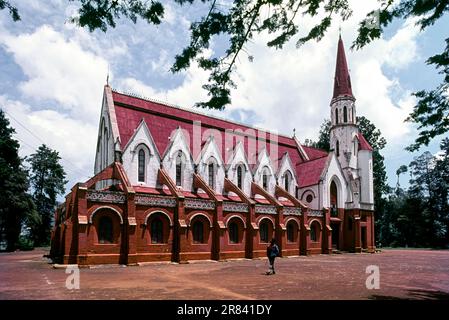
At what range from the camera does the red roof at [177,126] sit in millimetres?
33594

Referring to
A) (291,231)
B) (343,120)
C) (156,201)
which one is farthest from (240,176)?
(343,120)

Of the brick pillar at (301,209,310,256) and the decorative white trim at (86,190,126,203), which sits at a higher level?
the decorative white trim at (86,190,126,203)

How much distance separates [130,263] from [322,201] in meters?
24.2

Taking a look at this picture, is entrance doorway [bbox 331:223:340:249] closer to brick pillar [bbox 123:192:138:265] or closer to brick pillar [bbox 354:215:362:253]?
brick pillar [bbox 354:215:362:253]

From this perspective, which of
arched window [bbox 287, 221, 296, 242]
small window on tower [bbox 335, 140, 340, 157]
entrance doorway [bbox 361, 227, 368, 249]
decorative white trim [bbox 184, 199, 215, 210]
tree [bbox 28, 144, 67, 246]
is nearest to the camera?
decorative white trim [bbox 184, 199, 215, 210]

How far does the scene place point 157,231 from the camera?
27.0m

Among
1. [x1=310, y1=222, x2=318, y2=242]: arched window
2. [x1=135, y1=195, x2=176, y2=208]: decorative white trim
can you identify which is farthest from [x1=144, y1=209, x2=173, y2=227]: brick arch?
[x1=310, y1=222, x2=318, y2=242]: arched window

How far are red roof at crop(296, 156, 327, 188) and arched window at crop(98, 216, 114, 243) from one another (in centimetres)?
2494

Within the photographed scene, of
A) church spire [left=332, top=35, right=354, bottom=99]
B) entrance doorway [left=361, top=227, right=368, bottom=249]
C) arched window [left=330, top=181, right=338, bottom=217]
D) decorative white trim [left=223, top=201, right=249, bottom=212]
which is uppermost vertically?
church spire [left=332, top=35, right=354, bottom=99]

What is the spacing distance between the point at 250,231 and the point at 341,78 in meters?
27.2

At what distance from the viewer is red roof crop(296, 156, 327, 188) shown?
41938mm

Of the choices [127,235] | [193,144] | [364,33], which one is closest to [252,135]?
[193,144]

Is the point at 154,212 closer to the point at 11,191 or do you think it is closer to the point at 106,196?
the point at 106,196

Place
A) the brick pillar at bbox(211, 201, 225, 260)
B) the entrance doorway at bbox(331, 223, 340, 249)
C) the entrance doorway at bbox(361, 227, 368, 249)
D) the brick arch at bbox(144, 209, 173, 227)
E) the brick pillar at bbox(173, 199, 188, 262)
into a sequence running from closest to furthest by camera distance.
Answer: the brick arch at bbox(144, 209, 173, 227) < the brick pillar at bbox(173, 199, 188, 262) < the brick pillar at bbox(211, 201, 225, 260) < the entrance doorway at bbox(331, 223, 340, 249) < the entrance doorway at bbox(361, 227, 368, 249)
